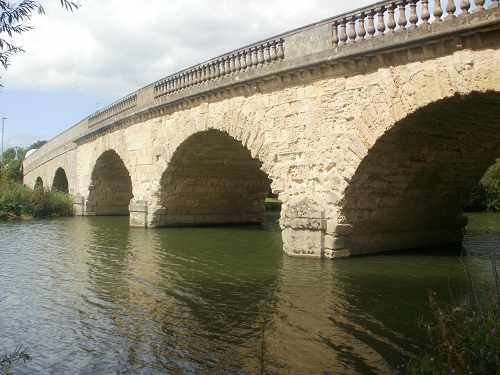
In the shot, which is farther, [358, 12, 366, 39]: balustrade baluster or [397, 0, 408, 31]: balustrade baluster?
[358, 12, 366, 39]: balustrade baluster

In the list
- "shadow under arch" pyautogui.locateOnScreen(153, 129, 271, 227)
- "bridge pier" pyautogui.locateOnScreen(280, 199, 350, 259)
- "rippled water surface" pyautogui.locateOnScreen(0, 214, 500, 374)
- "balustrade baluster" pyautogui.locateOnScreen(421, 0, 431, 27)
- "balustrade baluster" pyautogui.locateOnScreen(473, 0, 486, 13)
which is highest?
"balustrade baluster" pyautogui.locateOnScreen(421, 0, 431, 27)

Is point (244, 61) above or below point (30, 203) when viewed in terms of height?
above

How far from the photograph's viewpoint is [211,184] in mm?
16141

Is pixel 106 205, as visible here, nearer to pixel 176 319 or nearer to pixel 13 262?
pixel 13 262

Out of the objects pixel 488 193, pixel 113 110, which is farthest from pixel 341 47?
pixel 488 193

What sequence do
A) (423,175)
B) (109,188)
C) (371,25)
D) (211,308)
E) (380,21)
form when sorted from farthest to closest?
(109,188), (423,175), (371,25), (380,21), (211,308)

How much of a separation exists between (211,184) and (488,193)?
53.5 feet

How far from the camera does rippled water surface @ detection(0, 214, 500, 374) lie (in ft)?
14.8

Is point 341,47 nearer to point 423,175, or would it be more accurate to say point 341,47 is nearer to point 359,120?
point 359,120

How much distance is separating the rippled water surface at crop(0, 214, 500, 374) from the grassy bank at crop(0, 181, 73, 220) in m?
8.81

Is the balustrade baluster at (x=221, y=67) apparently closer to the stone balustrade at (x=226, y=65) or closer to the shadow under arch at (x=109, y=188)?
the stone balustrade at (x=226, y=65)

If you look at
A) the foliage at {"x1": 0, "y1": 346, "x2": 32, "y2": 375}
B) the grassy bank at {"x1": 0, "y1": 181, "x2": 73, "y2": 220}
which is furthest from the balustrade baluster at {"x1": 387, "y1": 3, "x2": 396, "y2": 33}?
the grassy bank at {"x1": 0, "y1": 181, "x2": 73, "y2": 220}

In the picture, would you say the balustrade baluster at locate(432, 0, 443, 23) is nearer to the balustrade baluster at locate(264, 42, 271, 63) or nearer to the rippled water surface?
the rippled water surface

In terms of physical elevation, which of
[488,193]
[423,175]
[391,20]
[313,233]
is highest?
[391,20]
